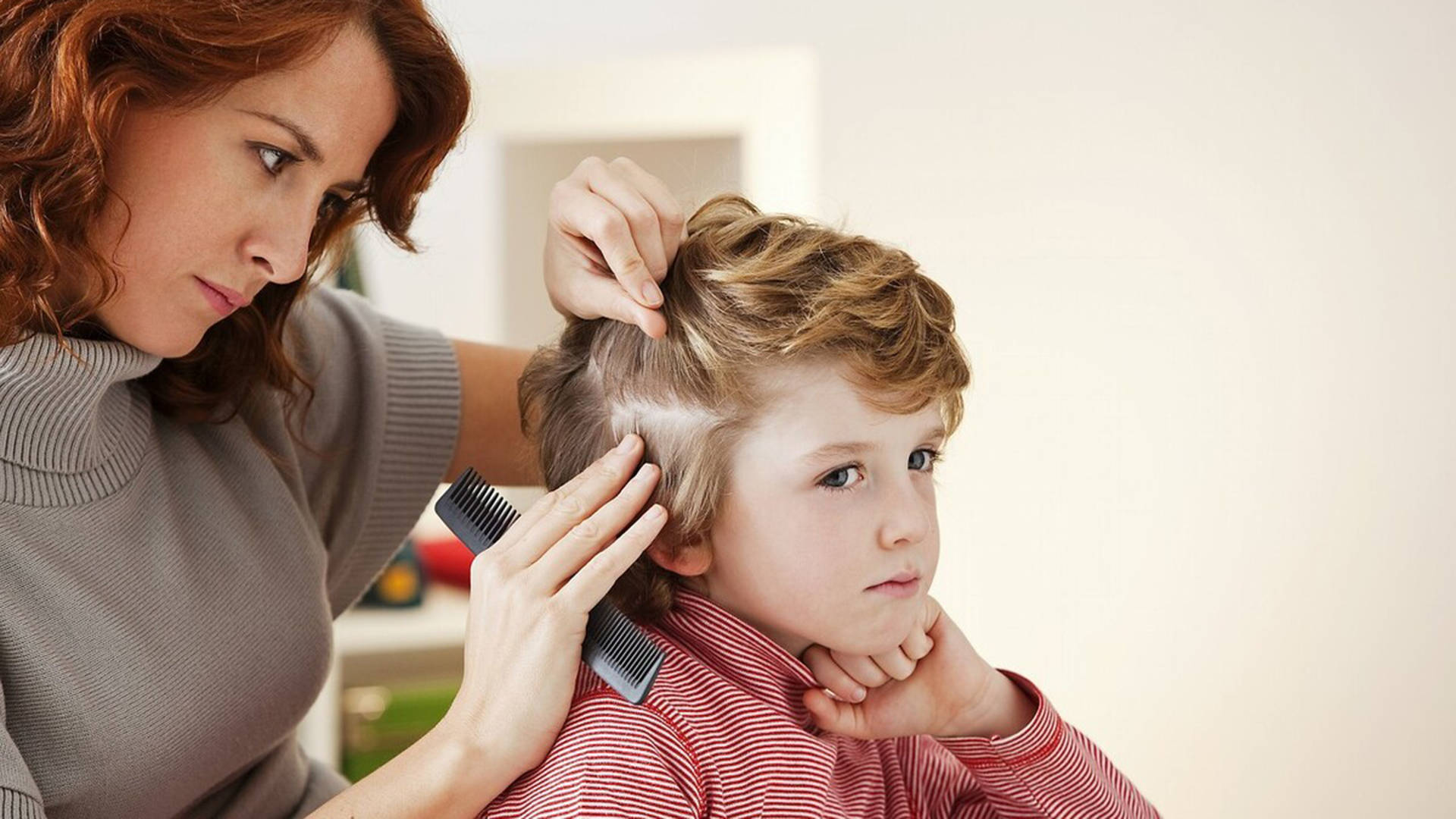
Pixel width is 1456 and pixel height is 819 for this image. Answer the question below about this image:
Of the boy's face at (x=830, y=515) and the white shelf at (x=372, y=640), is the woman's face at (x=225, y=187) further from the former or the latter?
the white shelf at (x=372, y=640)

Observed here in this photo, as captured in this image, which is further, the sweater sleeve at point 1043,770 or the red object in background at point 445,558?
the red object in background at point 445,558

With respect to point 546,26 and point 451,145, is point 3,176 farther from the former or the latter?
point 546,26

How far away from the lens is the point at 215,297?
3.06 feet

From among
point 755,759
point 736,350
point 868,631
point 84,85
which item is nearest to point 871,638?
point 868,631

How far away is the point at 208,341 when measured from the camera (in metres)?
1.08

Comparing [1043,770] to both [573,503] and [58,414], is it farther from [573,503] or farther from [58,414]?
[58,414]

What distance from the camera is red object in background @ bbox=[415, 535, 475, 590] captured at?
2375 millimetres

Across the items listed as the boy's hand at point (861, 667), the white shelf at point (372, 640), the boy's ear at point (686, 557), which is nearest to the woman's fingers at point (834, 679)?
the boy's hand at point (861, 667)

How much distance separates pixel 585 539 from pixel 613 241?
20 centimetres

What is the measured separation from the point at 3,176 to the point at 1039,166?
3.45 ft

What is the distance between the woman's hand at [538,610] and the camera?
2.63 ft

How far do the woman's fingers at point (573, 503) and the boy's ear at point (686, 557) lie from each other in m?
0.07

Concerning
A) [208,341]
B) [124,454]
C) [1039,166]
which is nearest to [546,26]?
[1039,166]

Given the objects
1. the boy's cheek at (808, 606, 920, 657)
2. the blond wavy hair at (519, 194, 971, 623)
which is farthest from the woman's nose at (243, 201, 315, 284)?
the boy's cheek at (808, 606, 920, 657)
